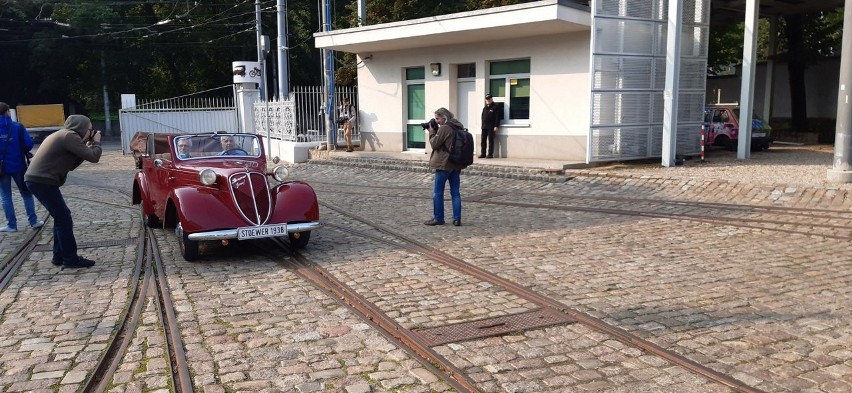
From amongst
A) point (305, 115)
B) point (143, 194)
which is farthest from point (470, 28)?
point (143, 194)

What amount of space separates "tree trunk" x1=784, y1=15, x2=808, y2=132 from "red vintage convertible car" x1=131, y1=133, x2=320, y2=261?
24.5 meters

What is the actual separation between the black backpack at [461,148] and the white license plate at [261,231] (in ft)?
9.86

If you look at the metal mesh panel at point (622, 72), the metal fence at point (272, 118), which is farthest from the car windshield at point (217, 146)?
the metal fence at point (272, 118)

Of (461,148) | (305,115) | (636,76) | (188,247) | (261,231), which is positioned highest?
(636,76)

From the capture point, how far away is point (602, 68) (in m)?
15.3

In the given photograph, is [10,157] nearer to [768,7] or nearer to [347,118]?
[347,118]

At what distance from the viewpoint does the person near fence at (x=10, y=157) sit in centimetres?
974

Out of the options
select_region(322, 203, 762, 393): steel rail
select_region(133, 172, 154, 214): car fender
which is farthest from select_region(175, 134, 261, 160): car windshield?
select_region(322, 203, 762, 393): steel rail

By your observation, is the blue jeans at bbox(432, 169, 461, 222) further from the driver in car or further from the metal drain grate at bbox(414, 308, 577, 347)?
the metal drain grate at bbox(414, 308, 577, 347)

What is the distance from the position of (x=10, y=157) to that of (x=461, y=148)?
6743mm

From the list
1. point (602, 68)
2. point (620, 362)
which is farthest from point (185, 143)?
point (602, 68)

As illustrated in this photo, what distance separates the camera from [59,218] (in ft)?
24.8

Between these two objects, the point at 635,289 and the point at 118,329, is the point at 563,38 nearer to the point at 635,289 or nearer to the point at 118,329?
the point at 635,289

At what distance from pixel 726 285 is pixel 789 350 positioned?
181 centimetres
